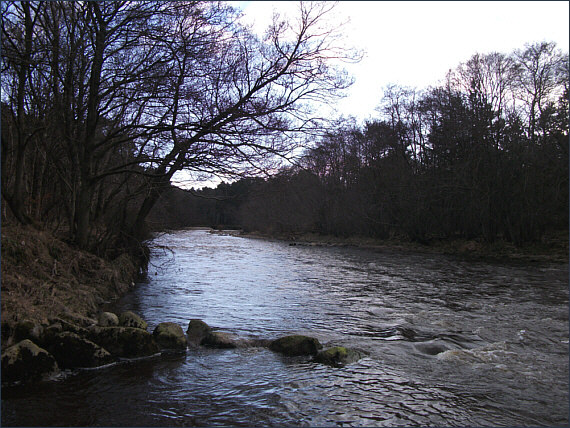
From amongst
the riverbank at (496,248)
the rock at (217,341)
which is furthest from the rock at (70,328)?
the riverbank at (496,248)

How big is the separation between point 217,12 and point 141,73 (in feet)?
8.32

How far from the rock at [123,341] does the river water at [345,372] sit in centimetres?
26

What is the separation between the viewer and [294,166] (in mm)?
10969

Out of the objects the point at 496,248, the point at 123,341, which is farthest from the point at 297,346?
the point at 496,248

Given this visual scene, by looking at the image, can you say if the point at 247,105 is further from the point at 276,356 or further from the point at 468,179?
the point at 468,179

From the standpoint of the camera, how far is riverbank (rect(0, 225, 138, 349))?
666 cm

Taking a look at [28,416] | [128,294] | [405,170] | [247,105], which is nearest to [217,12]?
[247,105]

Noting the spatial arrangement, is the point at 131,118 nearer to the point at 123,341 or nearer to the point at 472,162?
the point at 123,341

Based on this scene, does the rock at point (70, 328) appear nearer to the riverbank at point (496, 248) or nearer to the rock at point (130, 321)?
the rock at point (130, 321)

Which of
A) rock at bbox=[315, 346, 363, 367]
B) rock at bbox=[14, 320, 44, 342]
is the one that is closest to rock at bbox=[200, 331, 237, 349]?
rock at bbox=[315, 346, 363, 367]

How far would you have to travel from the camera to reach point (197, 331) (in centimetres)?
794

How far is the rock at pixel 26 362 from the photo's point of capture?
17.4 ft

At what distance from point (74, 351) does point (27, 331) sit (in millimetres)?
715

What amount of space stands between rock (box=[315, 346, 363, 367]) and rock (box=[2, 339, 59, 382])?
384 centimetres
